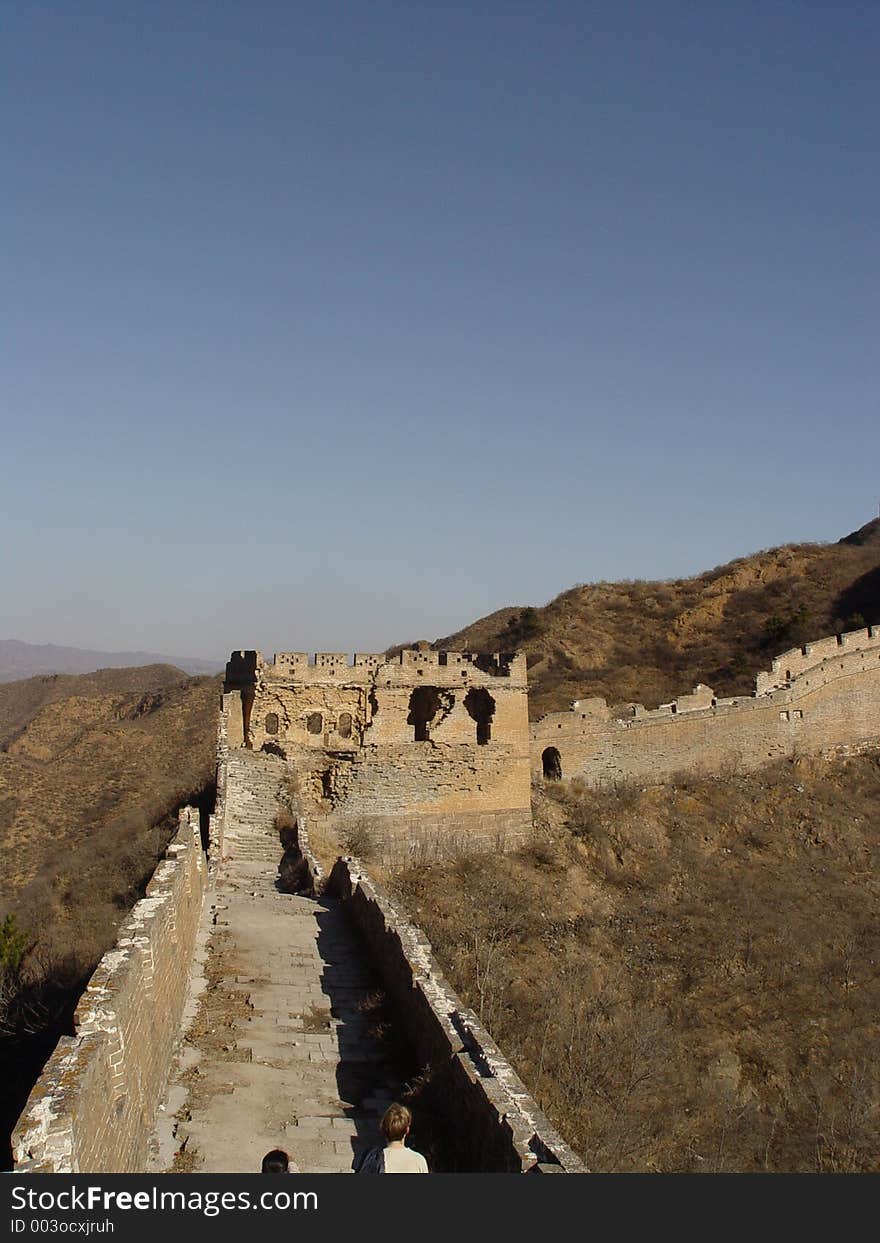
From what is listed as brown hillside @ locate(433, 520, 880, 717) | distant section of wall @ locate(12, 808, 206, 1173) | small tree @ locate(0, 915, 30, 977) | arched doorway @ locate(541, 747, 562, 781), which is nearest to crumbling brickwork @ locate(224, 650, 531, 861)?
arched doorway @ locate(541, 747, 562, 781)

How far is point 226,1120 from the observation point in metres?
6.23

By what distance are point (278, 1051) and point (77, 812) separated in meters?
25.0

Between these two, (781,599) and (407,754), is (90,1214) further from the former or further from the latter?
(781,599)

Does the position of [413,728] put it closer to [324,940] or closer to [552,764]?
[552,764]

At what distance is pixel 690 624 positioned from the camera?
39812 mm

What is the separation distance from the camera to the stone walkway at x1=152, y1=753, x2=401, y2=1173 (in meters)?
6.00

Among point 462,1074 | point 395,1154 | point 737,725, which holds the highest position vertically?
point 737,725

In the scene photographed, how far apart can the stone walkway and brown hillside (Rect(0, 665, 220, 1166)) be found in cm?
192

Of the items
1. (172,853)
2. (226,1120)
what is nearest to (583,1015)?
(172,853)

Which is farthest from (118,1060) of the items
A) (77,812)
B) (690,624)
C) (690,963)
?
(690,624)

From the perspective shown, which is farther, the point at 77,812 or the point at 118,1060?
the point at 77,812

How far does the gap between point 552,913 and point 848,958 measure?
5.19 meters

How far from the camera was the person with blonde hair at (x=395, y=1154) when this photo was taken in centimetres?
438

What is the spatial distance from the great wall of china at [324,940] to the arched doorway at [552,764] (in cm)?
4
